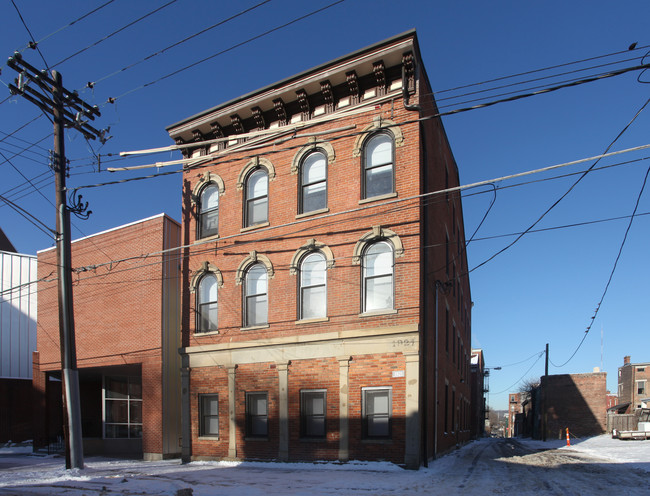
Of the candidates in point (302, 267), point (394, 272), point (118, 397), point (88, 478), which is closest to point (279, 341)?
point (302, 267)

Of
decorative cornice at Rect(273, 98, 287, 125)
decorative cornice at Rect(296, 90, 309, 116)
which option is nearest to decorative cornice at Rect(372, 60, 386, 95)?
decorative cornice at Rect(296, 90, 309, 116)

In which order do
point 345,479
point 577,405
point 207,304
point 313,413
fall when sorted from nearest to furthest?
point 345,479
point 313,413
point 207,304
point 577,405

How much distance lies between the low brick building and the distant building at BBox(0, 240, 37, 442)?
1380 inches

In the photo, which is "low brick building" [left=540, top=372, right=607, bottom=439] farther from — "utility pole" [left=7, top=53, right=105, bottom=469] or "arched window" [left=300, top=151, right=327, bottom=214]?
"utility pole" [left=7, top=53, right=105, bottom=469]

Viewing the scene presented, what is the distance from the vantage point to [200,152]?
65.1 ft

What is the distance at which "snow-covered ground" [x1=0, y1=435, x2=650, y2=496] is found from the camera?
36.2 feet

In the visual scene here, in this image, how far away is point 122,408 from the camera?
23234mm

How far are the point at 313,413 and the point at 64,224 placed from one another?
910cm

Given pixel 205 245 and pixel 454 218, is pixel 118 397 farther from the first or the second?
pixel 454 218

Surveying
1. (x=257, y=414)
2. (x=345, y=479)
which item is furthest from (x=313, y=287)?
(x=345, y=479)

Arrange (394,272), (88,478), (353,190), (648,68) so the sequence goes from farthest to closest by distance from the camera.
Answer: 1. (353,190)
2. (394,272)
3. (88,478)
4. (648,68)

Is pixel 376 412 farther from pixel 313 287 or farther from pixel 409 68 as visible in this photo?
pixel 409 68

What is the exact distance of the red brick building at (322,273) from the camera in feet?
47.8

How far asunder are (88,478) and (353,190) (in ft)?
34.2
